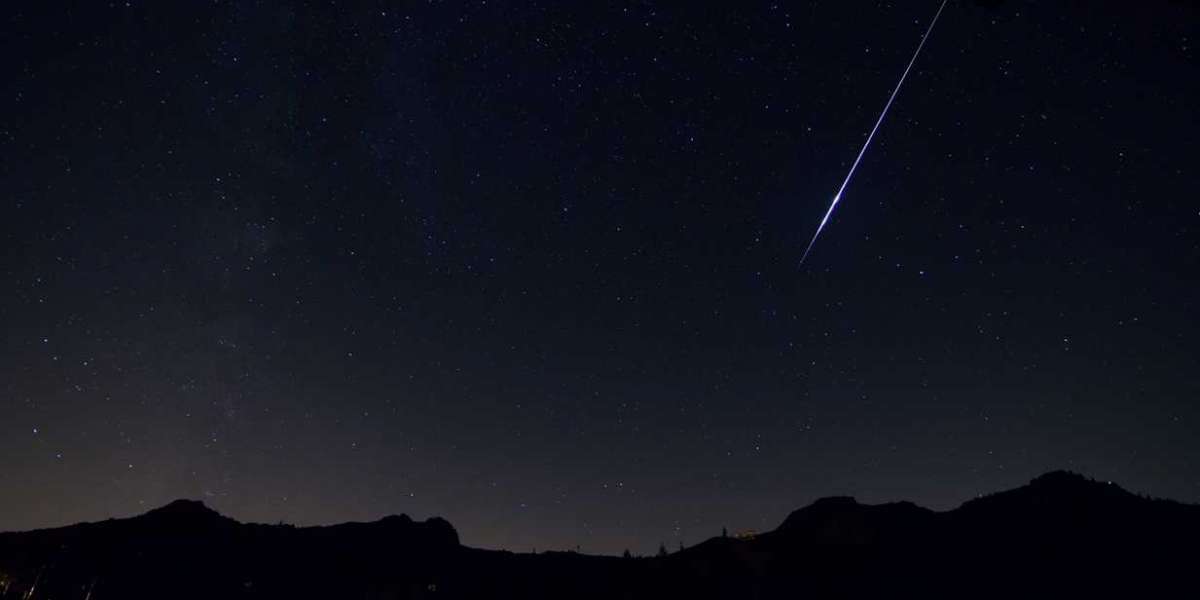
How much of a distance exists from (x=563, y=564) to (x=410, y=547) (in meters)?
10.9

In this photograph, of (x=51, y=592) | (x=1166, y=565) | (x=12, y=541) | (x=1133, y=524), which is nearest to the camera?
(x=1166, y=565)

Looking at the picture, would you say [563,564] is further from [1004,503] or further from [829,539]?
[1004,503]

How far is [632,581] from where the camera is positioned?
3656 cm

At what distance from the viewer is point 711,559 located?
3544 centimetres

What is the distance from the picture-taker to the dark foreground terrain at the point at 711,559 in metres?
27.7

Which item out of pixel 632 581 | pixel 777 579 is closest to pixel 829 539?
pixel 777 579

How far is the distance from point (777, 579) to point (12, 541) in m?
49.8

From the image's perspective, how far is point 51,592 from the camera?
3578 centimetres

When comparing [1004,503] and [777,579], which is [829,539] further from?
[1004,503]

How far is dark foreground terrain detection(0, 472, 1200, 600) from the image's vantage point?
90.7 feet

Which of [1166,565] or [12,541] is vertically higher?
[12,541]

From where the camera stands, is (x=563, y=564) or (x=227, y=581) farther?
(x=563, y=564)

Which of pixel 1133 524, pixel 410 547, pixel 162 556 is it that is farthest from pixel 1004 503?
pixel 162 556

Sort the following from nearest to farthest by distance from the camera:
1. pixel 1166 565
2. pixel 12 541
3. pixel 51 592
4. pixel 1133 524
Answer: pixel 1166 565 < pixel 1133 524 < pixel 51 592 < pixel 12 541
